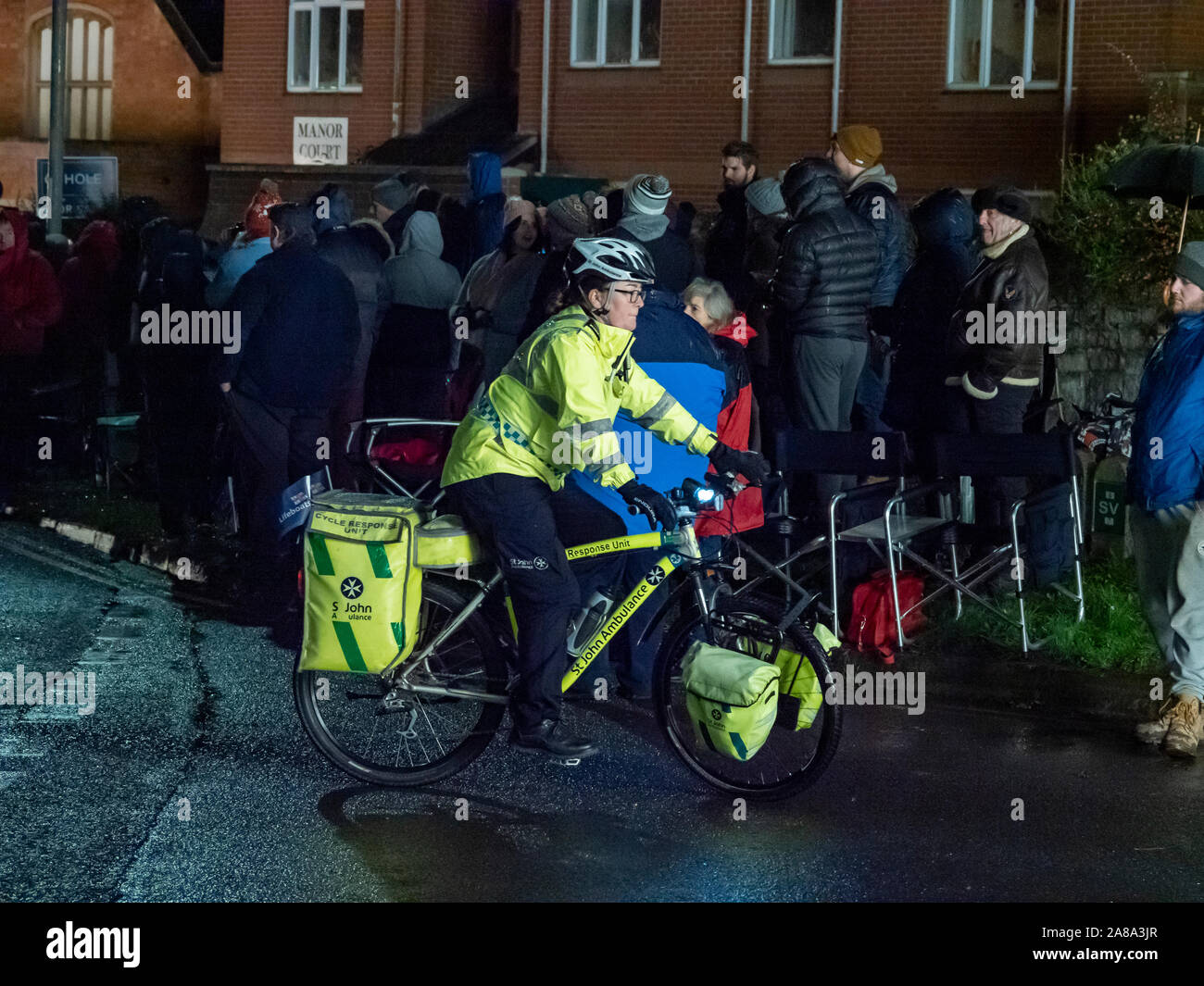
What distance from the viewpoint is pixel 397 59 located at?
26359 millimetres

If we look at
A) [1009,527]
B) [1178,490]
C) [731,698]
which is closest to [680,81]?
[1009,527]

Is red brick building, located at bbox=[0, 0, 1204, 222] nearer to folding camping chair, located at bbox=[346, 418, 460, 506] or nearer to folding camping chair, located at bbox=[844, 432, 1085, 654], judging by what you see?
folding camping chair, located at bbox=[844, 432, 1085, 654]

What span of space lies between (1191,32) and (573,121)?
26.2ft

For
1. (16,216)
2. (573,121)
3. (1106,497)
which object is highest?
(573,121)

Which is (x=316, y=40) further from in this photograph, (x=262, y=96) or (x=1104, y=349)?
(x=1104, y=349)

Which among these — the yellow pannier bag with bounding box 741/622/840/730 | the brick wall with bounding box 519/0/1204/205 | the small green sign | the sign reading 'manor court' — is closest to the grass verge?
the small green sign

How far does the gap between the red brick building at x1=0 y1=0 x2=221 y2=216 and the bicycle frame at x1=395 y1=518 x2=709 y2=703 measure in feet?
90.7

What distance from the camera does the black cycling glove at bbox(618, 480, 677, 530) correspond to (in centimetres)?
656

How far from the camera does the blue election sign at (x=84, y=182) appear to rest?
2191cm

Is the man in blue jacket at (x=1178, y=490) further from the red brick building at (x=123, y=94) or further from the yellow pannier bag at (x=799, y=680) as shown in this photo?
the red brick building at (x=123, y=94)

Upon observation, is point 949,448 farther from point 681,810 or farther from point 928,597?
point 681,810

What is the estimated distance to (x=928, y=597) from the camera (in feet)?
30.6

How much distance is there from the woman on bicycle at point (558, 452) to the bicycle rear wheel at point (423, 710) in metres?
0.16
